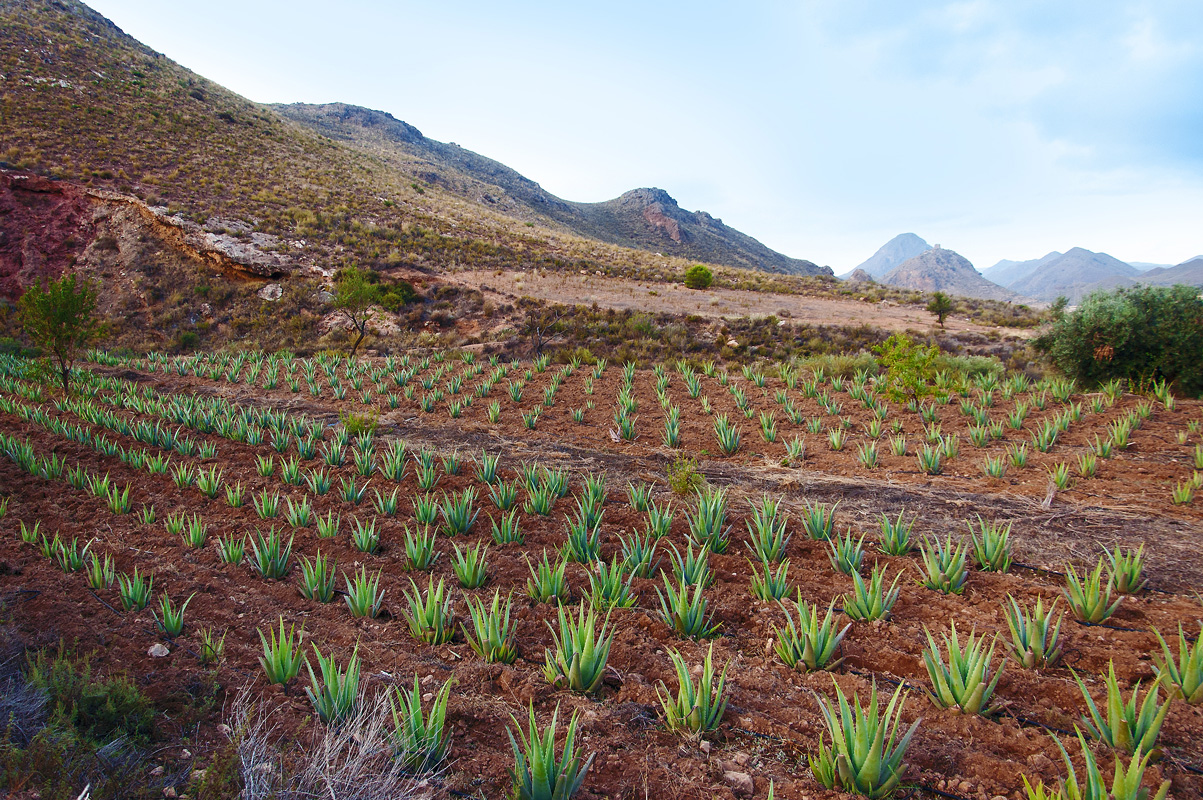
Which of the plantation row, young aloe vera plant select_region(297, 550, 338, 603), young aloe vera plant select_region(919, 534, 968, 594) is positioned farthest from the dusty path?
young aloe vera plant select_region(297, 550, 338, 603)

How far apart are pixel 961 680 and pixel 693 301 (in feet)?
83.2

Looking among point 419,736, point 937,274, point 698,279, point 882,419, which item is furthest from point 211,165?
point 937,274

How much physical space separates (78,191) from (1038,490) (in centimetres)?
3621

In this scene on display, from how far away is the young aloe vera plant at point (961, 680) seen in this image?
216 cm

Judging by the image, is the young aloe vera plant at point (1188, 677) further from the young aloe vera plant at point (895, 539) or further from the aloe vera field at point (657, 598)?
the young aloe vera plant at point (895, 539)

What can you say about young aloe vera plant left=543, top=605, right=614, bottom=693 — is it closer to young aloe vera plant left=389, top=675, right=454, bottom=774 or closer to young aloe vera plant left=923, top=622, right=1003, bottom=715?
young aloe vera plant left=389, top=675, right=454, bottom=774

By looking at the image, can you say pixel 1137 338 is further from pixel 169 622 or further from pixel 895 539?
pixel 169 622

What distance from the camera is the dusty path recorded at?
914 inches

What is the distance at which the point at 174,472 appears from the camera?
5.68 m

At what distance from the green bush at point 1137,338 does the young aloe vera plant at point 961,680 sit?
29.6 feet

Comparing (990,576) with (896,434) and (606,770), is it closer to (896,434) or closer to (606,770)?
(606,770)

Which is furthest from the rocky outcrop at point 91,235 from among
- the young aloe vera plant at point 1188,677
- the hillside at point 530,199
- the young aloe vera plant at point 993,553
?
the hillside at point 530,199

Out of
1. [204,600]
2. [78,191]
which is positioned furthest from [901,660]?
[78,191]

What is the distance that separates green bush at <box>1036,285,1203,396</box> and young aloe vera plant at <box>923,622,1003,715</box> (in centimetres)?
902
